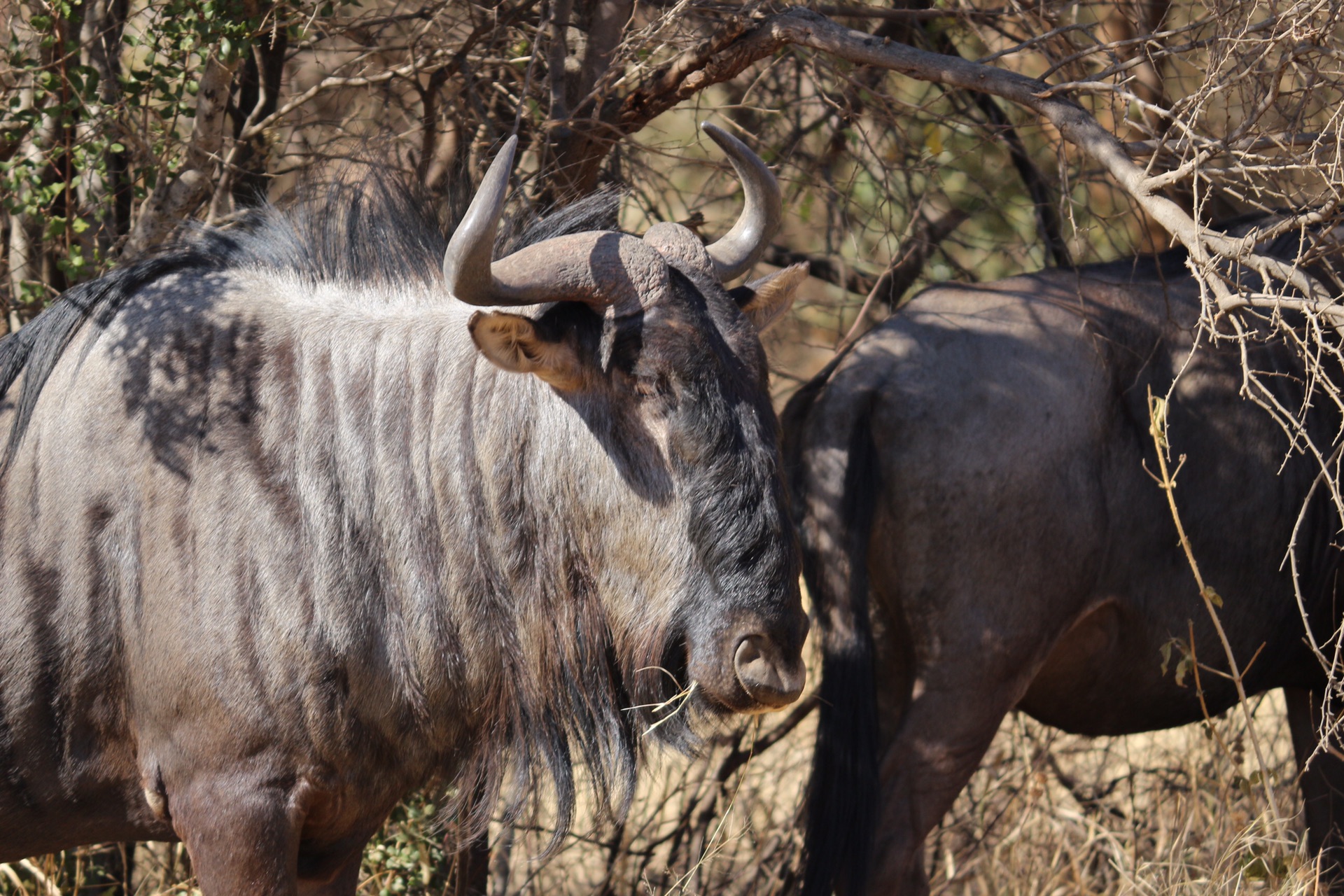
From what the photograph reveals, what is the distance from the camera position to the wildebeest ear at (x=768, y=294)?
110 inches

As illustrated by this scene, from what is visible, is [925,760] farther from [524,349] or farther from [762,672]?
[524,349]

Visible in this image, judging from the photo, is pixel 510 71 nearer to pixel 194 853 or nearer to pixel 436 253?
pixel 436 253

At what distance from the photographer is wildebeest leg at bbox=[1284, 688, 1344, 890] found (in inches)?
157

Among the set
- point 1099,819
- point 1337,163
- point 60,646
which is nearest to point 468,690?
point 60,646

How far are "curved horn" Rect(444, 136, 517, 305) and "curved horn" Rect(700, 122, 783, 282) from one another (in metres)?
0.67

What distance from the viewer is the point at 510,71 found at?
4004mm

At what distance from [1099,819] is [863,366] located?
2.20 metres

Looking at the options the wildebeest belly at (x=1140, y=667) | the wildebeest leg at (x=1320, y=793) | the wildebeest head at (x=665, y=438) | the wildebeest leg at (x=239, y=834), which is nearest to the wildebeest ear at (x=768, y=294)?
the wildebeest head at (x=665, y=438)

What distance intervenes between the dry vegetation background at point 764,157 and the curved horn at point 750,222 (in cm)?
47

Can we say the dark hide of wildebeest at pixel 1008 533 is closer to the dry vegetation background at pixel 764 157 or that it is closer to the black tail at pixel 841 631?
the black tail at pixel 841 631

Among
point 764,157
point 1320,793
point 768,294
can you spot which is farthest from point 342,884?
point 1320,793

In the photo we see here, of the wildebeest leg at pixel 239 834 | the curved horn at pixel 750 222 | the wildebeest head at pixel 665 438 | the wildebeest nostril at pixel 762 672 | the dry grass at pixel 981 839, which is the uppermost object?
the curved horn at pixel 750 222

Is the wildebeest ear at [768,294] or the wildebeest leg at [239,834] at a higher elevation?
the wildebeest ear at [768,294]

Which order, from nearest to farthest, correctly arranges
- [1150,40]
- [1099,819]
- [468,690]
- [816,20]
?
[468,690] < [1150,40] < [816,20] < [1099,819]
